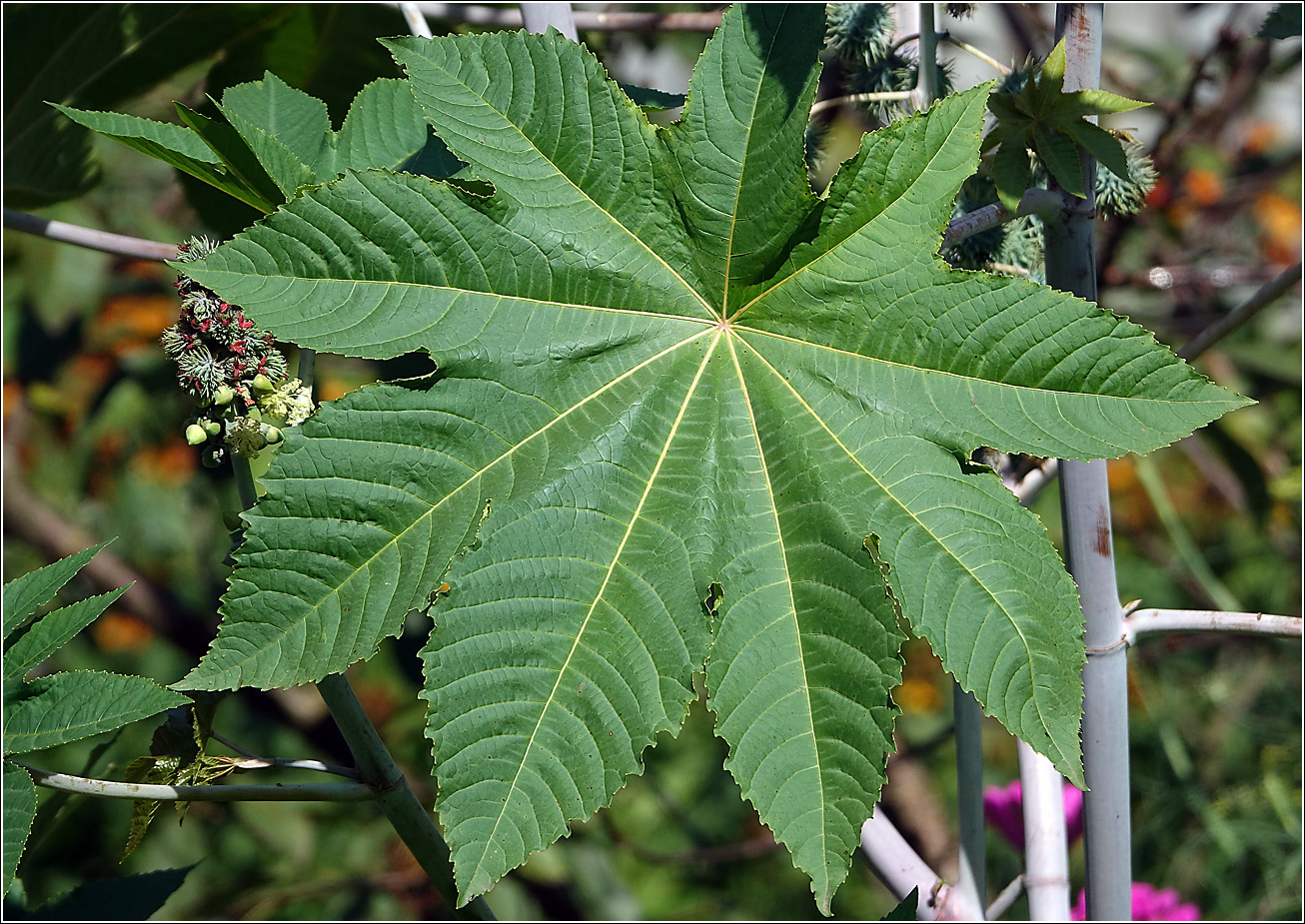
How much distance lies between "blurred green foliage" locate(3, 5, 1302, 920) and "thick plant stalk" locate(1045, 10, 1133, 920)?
113 cm

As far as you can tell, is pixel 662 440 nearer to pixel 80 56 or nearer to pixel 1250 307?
pixel 1250 307

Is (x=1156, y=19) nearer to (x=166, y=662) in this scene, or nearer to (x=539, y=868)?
(x=539, y=868)

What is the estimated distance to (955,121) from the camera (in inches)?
32.1

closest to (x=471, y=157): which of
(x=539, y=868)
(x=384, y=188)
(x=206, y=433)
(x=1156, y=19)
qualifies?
(x=384, y=188)

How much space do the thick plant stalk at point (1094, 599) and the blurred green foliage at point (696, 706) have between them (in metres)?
1.13

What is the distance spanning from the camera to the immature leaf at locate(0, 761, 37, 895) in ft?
2.50

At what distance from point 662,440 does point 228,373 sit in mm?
372

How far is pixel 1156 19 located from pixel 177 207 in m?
3.56

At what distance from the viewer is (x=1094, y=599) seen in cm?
106

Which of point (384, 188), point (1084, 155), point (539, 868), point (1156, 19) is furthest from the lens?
point (1156, 19)

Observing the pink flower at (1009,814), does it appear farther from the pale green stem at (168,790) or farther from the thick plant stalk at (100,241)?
the thick plant stalk at (100,241)

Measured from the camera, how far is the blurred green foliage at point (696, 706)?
246cm

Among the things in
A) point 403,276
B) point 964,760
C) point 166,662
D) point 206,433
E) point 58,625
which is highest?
point 403,276

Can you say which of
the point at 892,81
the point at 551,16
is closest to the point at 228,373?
the point at 551,16
